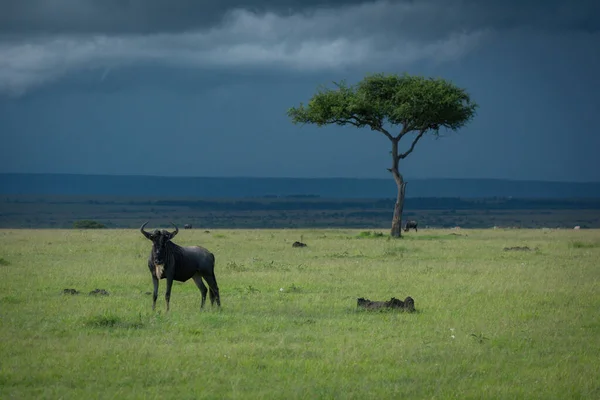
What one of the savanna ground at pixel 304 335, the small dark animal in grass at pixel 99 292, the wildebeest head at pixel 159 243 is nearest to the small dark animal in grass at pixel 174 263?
the wildebeest head at pixel 159 243

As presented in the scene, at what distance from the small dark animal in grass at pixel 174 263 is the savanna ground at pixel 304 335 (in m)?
0.55

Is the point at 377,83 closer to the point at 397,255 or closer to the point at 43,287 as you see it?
the point at 397,255

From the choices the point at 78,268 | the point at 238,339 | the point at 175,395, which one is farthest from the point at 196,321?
the point at 78,268

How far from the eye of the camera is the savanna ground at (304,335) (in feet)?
42.9

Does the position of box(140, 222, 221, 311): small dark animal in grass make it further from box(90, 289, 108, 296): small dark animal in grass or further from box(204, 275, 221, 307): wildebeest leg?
box(90, 289, 108, 296): small dark animal in grass

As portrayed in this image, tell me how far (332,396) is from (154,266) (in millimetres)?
7807

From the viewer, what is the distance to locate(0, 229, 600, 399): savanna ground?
42.9 ft

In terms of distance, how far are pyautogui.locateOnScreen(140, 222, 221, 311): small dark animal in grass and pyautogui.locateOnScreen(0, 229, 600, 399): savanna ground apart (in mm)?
550

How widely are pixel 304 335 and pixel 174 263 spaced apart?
13.7ft

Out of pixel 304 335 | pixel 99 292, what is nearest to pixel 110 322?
pixel 304 335

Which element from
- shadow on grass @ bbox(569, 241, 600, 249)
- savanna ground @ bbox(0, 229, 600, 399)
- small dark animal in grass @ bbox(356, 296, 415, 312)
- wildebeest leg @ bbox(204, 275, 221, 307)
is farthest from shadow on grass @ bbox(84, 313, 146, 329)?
shadow on grass @ bbox(569, 241, 600, 249)

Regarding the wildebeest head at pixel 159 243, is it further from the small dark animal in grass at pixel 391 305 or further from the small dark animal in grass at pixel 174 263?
the small dark animal in grass at pixel 391 305

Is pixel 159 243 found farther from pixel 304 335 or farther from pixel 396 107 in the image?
pixel 396 107

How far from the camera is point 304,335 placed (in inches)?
658
